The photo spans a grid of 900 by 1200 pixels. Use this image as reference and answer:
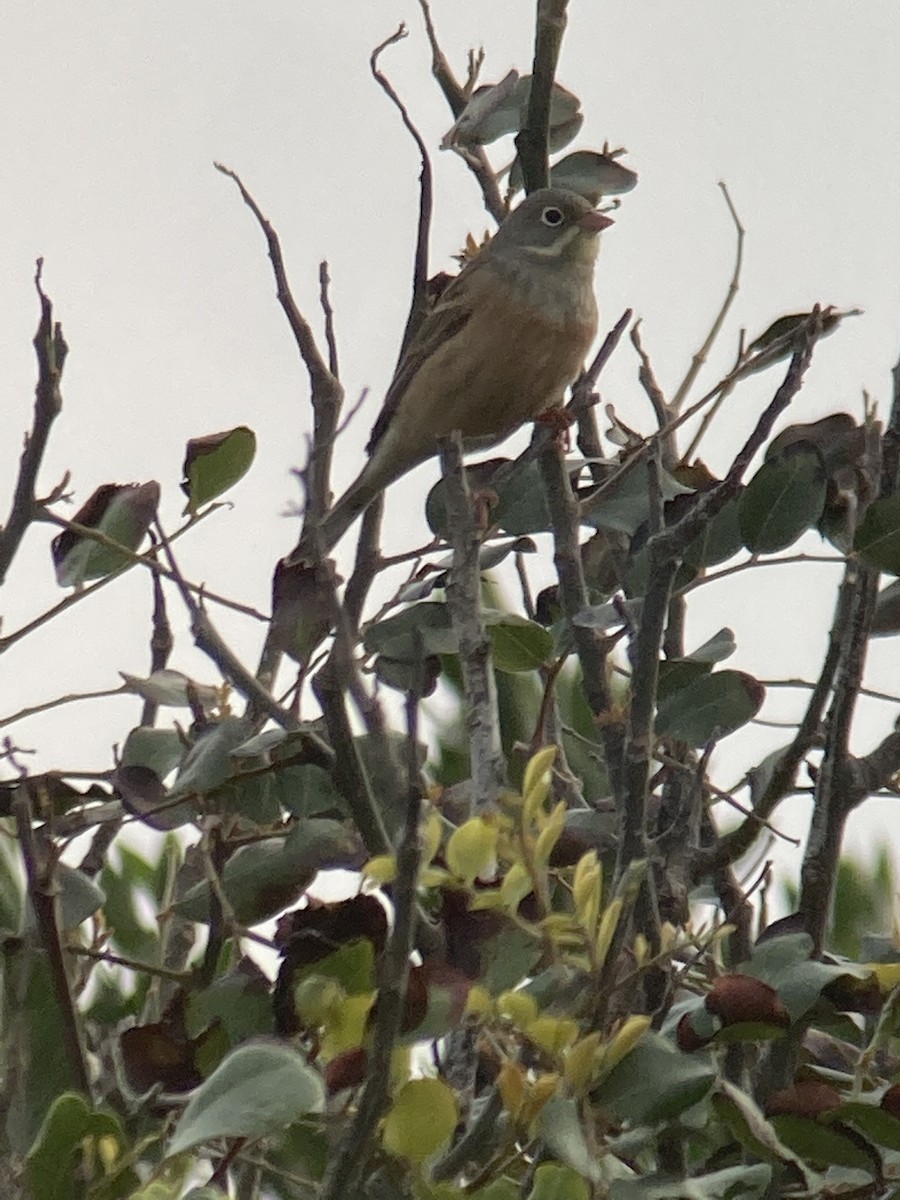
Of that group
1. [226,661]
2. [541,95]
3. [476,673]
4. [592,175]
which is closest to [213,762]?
[226,661]

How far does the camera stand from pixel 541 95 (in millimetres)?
1668

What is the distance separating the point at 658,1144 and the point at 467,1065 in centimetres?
17

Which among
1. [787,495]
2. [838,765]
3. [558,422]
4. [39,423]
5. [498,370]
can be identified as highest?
[498,370]

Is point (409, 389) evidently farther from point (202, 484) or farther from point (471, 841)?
point (471, 841)

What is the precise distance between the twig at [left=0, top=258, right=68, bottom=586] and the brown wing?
1985 mm

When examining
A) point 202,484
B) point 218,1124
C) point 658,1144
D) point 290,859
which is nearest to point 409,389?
point 202,484

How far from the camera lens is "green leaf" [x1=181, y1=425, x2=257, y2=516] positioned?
1.52m

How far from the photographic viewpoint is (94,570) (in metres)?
1.51

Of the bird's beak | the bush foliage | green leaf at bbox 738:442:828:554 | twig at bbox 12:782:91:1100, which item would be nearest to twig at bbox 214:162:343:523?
the bush foliage

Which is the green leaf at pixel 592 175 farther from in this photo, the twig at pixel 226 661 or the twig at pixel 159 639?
the twig at pixel 226 661

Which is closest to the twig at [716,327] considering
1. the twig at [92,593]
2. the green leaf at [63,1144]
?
the twig at [92,593]

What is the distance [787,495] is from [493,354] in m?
2.03

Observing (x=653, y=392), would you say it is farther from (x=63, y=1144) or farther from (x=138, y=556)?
(x=63, y=1144)

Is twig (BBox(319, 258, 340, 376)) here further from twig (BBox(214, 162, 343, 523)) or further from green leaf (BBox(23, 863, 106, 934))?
green leaf (BBox(23, 863, 106, 934))
